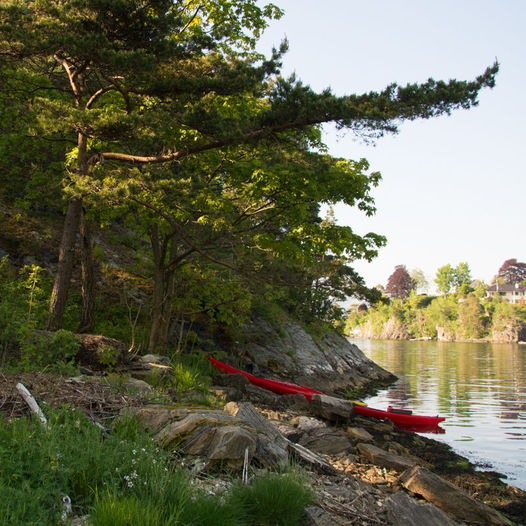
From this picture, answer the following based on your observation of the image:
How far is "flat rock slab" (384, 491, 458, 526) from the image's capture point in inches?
180

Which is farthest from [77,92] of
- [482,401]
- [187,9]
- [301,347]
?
[482,401]

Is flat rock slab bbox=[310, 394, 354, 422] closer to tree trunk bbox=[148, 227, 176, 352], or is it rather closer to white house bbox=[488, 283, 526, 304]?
tree trunk bbox=[148, 227, 176, 352]

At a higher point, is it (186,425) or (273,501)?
(186,425)

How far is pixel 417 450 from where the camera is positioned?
11.1m

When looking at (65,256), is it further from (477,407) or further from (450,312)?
(450,312)

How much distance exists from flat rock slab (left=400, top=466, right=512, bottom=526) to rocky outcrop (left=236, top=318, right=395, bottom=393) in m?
13.0

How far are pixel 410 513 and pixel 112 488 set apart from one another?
117 inches

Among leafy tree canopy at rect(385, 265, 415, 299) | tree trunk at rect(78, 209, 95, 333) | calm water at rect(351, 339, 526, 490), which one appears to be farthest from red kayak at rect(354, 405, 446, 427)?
leafy tree canopy at rect(385, 265, 415, 299)

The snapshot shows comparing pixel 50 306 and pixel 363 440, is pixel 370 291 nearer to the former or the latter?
pixel 363 440

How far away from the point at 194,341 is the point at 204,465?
1317 cm

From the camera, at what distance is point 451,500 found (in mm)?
6402

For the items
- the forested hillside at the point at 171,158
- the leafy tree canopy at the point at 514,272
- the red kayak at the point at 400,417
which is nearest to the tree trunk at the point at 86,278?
the forested hillside at the point at 171,158

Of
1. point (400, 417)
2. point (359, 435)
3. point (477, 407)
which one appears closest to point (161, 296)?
point (359, 435)

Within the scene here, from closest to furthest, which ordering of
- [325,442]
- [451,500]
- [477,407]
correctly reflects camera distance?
Answer: [451,500]
[325,442]
[477,407]
